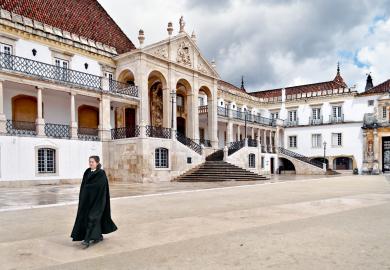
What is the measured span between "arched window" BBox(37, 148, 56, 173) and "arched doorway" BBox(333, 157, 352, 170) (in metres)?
30.5

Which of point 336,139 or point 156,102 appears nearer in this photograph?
point 156,102

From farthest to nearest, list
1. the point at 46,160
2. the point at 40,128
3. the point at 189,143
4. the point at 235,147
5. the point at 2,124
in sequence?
the point at 235,147, the point at 189,143, the point at 46,160, the point at 40,128, the point at 2,124

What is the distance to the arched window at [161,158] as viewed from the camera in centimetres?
2108

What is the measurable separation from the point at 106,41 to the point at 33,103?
7.70 meters

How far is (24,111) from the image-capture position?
19844mm

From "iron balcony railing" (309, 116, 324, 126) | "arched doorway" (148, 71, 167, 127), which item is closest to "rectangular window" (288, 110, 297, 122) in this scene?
"iron balcony railing" (309, 116, 324, 126)

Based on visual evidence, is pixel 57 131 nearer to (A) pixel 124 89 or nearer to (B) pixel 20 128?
(B) pixel 20 128

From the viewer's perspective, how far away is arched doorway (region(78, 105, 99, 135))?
22.8 m

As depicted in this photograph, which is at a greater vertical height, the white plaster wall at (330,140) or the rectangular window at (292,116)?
the rectangular window at (292,116)

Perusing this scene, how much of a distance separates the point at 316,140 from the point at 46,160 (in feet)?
101

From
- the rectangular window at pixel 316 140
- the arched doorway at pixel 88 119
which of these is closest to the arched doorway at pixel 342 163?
the rectangular window at pixel 316 140

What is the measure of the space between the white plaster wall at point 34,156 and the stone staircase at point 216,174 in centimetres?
573

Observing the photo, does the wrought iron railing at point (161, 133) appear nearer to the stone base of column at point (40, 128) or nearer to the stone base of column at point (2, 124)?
the stone base of column at point (40, 128)

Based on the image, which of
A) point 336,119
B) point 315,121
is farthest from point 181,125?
point 336,119
